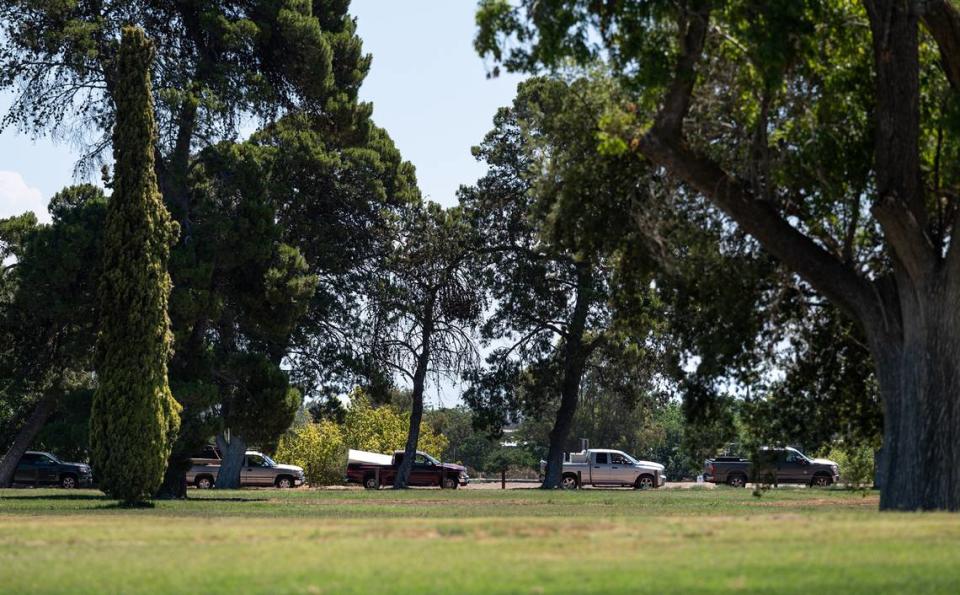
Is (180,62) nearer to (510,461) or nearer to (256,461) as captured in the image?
(256,461)

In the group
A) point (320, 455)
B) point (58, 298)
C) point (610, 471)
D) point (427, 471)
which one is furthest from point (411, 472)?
point (58, 298)

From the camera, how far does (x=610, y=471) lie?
196 feet

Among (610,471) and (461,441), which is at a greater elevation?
(461,441)

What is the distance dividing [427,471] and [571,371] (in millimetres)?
9617

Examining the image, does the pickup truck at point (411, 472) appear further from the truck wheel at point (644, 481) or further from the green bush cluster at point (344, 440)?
the truck wheel at point (644, 481)

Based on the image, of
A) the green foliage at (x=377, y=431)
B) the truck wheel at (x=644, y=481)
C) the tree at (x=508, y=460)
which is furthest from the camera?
the tree at (x=508, y=460)

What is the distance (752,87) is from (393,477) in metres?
42.2

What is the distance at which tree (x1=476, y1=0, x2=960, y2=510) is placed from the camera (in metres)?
19.5

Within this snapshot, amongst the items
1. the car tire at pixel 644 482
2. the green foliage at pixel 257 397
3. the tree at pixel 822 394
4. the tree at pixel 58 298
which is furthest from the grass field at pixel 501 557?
the car tire at pixel 644 482

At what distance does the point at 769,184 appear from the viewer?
66.9ft

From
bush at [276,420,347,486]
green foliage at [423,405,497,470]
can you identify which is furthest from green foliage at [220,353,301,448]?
green foliage at [423,405,497,470]

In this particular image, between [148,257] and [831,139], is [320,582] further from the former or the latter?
[148,257]

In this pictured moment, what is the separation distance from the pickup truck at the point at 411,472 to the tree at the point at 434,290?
551 centimetres

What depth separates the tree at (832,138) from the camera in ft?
63.9
